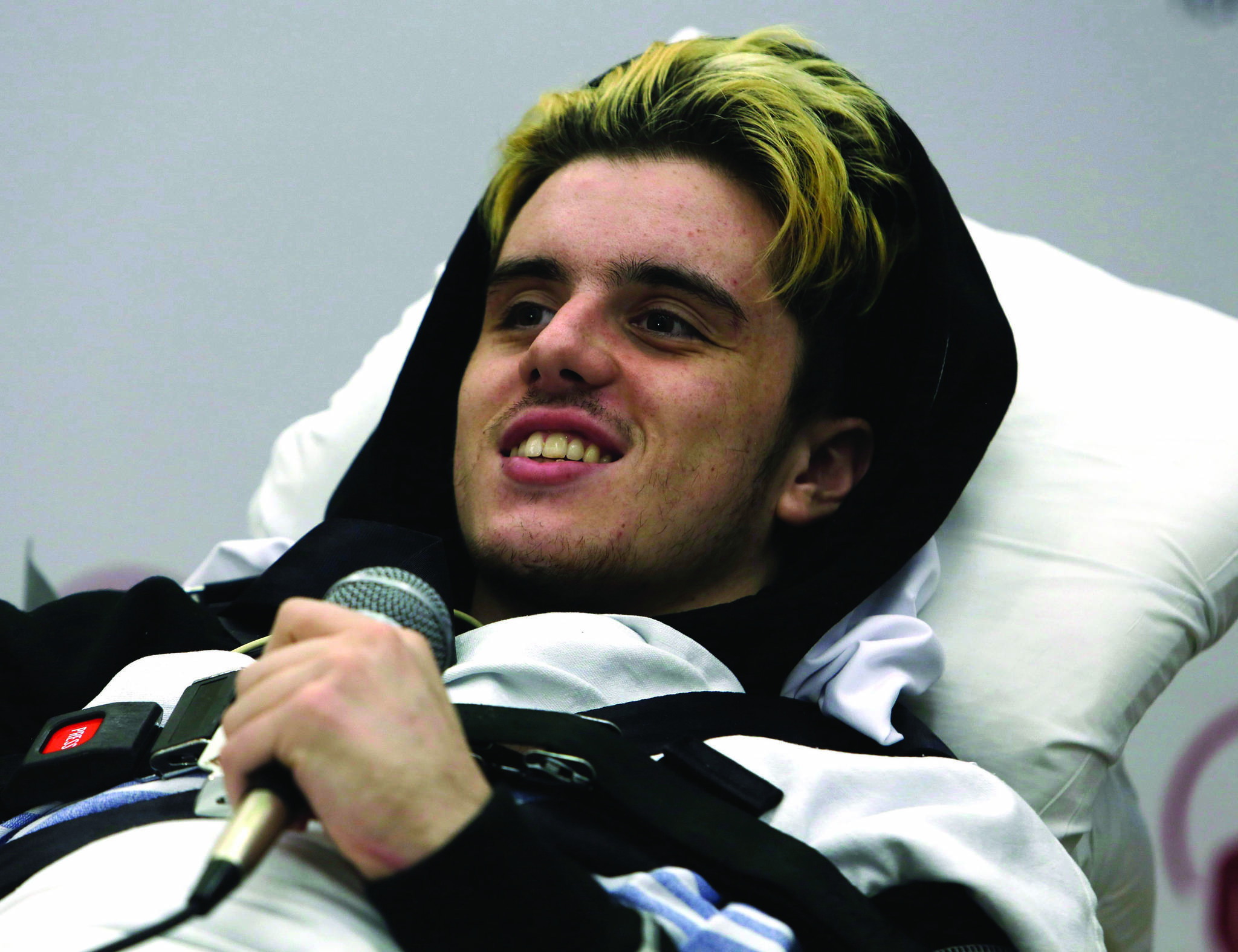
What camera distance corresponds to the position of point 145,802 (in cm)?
75

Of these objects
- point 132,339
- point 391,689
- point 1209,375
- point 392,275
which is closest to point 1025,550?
point 1209,375

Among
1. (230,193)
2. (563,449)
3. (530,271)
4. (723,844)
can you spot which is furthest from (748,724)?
(230,193)

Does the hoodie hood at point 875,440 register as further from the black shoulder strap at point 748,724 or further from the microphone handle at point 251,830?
the microphone handle at point 251,830

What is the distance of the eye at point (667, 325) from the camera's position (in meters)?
1.11

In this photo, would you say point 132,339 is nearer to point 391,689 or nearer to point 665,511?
point 665,511

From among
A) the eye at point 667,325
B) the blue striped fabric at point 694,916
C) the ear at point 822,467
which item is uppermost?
the eye at point 667,325

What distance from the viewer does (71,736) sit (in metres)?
0.83

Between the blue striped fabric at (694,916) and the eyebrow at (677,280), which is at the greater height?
the eyebrow at (677,280)

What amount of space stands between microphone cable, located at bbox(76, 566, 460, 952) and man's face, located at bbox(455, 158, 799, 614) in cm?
37

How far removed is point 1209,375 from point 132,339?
154 centimetres

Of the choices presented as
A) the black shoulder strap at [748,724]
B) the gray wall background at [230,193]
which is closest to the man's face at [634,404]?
the black shoulder strap at [748,724]

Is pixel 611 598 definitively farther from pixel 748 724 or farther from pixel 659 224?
pixel 659 224

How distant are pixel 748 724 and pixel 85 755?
0.50 metres

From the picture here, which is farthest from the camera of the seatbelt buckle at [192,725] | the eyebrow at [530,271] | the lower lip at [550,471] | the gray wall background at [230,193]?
the gray wall background at [230,193]
